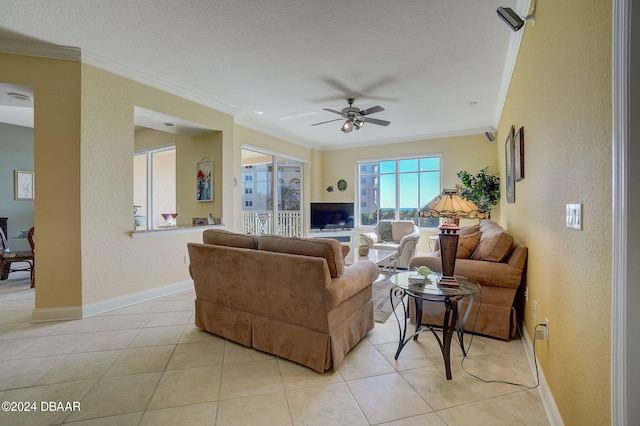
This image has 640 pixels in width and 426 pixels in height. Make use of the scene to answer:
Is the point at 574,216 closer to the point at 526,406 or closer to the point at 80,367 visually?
the point at 526,406

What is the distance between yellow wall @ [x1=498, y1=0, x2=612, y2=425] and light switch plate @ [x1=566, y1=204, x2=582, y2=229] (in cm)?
4

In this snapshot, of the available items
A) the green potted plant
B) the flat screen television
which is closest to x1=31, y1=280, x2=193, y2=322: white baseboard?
the flat screen television

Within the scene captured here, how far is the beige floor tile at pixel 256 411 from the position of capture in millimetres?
1538

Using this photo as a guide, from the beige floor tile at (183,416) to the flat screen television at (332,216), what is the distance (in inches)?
198

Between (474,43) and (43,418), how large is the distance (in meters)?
4.21

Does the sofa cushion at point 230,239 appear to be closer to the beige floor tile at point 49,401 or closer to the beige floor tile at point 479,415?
the beige floor tile at point 49,401

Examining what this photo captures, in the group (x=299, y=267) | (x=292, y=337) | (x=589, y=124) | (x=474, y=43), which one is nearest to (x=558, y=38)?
(x=589, y=124)

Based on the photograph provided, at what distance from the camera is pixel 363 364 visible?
2084 mm

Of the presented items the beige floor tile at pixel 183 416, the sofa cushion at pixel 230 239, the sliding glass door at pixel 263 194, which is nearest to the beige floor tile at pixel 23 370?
the beige floor tile at pixel 183 416

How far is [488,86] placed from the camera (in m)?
3.63

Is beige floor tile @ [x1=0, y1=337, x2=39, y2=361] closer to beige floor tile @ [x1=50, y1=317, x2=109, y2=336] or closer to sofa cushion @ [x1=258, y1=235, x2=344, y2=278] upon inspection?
beige floor tile @ [x1=50, y1=317, x2=109, y2=336]

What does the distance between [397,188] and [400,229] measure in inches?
52.5

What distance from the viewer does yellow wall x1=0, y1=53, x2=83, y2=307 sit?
2779mm

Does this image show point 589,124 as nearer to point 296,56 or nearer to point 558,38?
point 558,38
